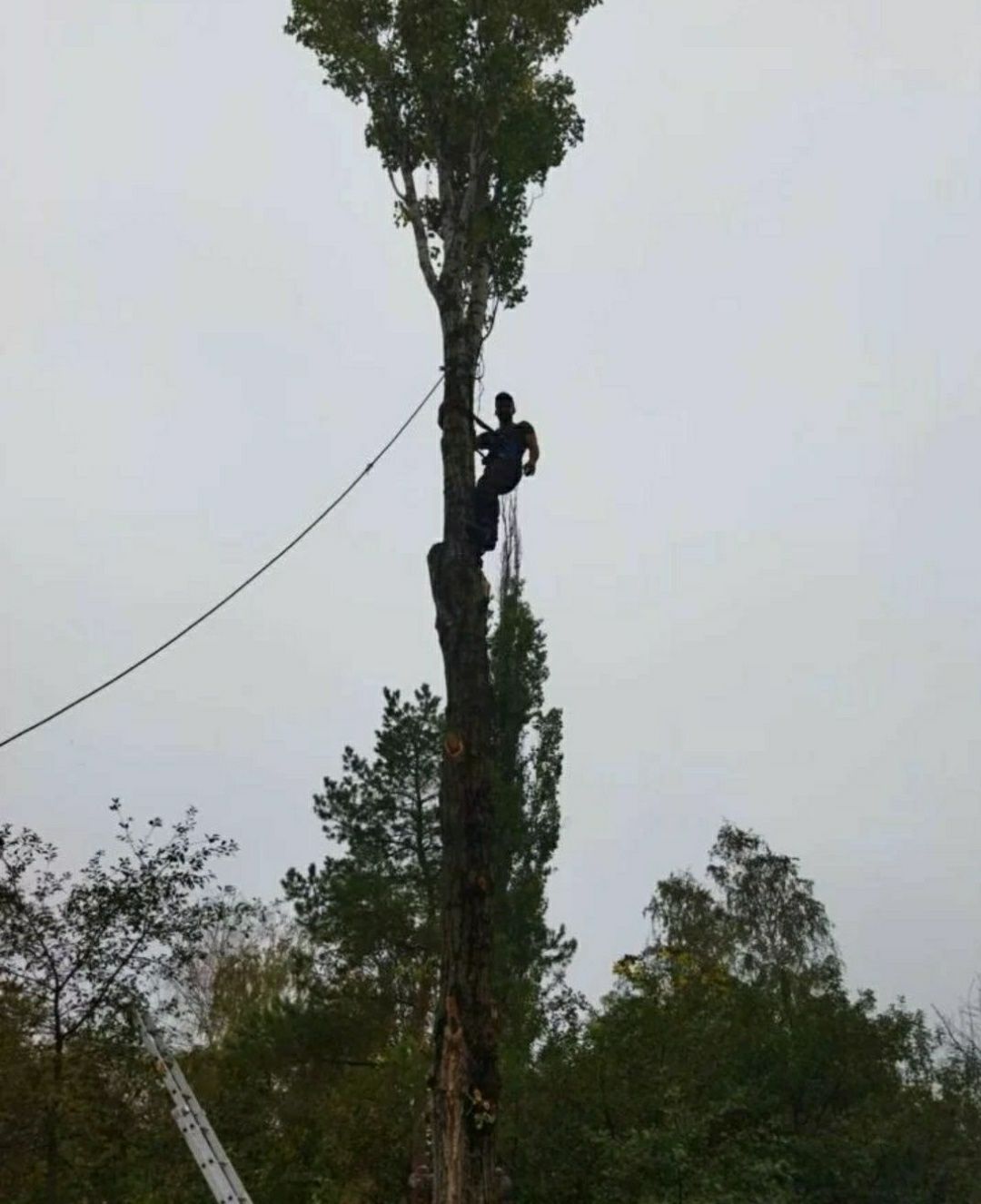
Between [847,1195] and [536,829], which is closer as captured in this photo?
[847,1195]

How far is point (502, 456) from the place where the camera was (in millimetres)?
6797

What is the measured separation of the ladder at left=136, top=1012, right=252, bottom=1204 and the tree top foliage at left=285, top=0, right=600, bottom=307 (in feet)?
17.7

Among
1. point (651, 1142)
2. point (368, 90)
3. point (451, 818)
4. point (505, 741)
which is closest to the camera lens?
point (451, 818)

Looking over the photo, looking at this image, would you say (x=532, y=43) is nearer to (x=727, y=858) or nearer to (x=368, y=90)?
(x=368, y=90)

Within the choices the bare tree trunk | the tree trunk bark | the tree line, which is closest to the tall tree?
the tree line

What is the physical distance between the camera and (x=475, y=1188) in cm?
436

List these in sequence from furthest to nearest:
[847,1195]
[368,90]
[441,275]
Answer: [847,1195] → [368,90] → [441,275]

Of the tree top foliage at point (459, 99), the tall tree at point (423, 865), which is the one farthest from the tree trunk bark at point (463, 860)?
the tall tree at point (423, 865)

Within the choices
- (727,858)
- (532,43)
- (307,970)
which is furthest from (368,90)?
(727,858)

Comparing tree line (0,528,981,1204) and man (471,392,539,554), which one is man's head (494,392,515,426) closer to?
man (471,392,539,554)

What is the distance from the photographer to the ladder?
245 inches

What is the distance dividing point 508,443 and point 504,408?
279 millimetres

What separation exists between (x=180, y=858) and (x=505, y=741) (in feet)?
28.5

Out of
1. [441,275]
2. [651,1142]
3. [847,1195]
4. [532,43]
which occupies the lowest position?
[847,1195]
